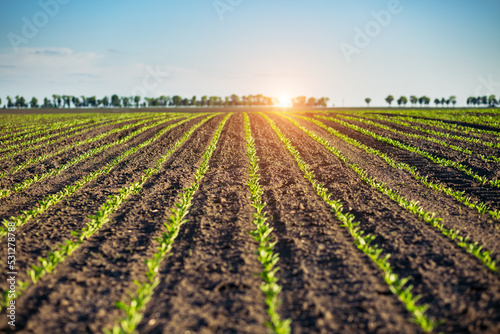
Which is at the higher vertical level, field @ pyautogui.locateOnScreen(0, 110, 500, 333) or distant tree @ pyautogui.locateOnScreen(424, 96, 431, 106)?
distant tree @ pyautogui.locateOnScreen(424, 96, 431, 106)

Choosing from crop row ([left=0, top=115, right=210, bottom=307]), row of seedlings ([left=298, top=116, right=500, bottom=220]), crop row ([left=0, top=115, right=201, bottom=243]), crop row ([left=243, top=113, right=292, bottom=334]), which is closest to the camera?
crop row ([left=243, top=113, right=292, bottom=334])

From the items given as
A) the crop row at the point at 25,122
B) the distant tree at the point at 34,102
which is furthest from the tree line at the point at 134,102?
the crop row at the point at 25,122

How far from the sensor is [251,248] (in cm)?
601

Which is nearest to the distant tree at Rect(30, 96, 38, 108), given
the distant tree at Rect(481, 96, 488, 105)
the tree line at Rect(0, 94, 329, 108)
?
the tree line at Rect(0, 94, 329, 108)

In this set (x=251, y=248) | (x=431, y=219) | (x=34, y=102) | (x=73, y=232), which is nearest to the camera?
(x=251, y=248)

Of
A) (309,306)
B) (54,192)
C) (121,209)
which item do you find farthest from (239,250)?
(54,192)

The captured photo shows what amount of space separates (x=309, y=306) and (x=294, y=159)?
33.8 ft

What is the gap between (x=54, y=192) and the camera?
377 inches

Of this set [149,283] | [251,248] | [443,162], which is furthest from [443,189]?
[149,283]

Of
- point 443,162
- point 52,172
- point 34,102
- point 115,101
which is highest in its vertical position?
point 115,101

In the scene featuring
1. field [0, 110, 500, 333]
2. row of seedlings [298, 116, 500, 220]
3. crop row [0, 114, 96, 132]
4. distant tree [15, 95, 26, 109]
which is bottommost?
field [0, 110, 500, 333]

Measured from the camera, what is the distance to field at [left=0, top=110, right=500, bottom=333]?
4133 mm

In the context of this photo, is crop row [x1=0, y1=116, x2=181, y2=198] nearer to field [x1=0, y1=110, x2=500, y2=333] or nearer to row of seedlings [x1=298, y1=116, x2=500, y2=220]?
field [x1=0, y1=110, x2=500, y2=333]

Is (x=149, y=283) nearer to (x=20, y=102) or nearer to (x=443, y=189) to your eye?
(x=443, y=189)
